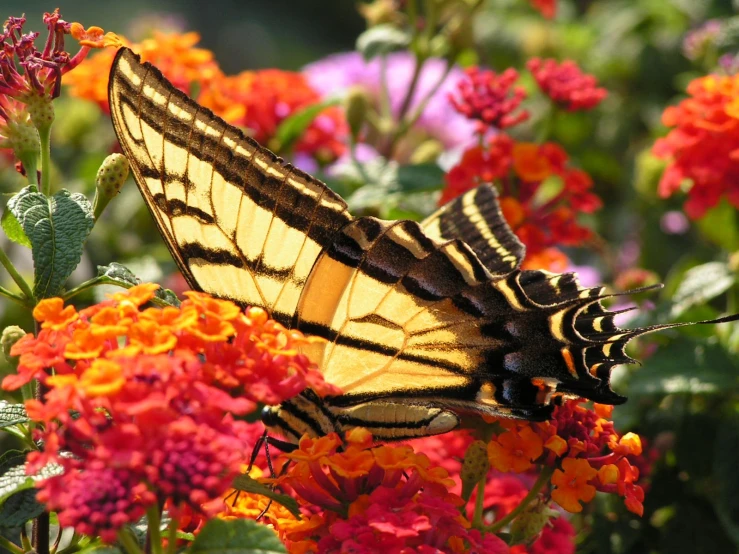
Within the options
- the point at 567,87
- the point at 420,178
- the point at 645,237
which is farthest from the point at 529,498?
the point at 645,237

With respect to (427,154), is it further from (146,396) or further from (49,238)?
(146,396)

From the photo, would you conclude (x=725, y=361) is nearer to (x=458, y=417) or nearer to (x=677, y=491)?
(x=677, y=491)

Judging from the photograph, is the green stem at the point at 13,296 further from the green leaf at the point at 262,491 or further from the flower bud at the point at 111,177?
the green leaf at the point at 262,491

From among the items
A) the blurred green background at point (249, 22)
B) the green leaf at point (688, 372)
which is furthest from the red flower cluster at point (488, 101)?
the blurred green background at point (249, 22)

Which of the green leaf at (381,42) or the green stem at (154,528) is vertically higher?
the green leaf at (381,42)

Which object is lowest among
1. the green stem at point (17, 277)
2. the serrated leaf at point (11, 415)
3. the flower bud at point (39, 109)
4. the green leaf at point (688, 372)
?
the serrated leaf at point (11, 415)

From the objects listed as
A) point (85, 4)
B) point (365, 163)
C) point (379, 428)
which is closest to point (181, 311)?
point (379, 428)
